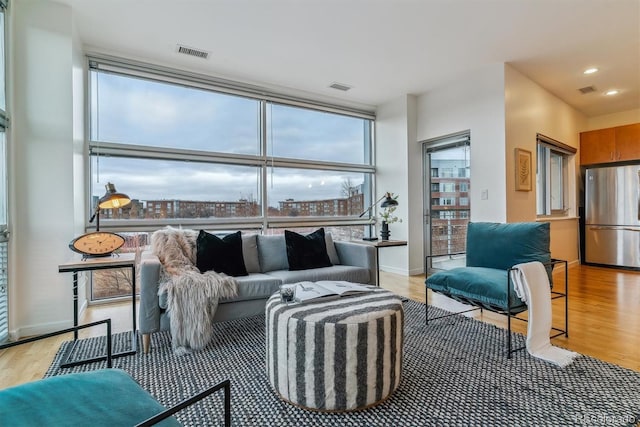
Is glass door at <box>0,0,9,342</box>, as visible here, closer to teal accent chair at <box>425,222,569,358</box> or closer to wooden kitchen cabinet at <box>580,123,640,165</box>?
teal accent chair at <box>425,222,569,358</box>

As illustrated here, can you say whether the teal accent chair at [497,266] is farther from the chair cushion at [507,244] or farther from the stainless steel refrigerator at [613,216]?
the stainless steel refrigerator at [613,216]

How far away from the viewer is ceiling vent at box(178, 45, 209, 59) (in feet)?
11.4

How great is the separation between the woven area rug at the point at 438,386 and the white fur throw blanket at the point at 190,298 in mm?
116

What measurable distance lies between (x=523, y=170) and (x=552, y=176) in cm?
178

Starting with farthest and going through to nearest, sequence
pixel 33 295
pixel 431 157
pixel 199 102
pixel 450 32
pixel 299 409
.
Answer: pixel 431 157
pixel 199 102
pixel 450 32
pixel 33 295
pixel 299 409

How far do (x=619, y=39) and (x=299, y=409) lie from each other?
460 centimetres

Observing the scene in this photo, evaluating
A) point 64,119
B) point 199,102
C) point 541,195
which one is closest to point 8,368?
point 64,119

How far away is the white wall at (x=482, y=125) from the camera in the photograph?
12.8ft

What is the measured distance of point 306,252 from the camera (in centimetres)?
326

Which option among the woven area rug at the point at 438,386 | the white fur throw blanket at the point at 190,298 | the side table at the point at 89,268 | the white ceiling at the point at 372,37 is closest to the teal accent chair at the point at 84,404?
the woven area rug at the point at 438,386

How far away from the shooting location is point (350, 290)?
2092 mm

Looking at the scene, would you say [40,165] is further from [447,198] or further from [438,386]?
[447,198]

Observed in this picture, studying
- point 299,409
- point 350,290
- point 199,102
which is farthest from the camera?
point 199,102

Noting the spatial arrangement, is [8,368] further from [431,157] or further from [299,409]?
[431,157]
